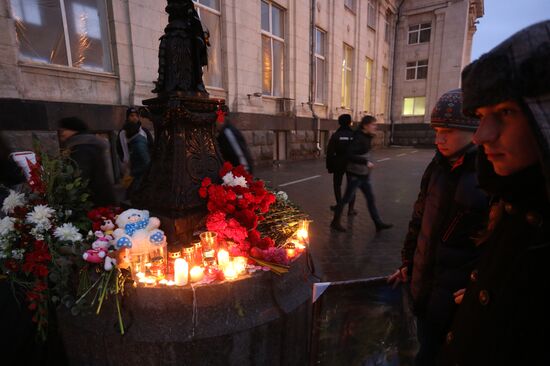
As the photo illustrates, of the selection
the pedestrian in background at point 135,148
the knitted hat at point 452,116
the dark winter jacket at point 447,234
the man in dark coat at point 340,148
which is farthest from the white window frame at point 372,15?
the dark winter jacket at point 447,234

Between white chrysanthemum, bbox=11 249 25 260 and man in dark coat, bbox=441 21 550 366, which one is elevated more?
man in dark coat, bbox=441 21 550 366

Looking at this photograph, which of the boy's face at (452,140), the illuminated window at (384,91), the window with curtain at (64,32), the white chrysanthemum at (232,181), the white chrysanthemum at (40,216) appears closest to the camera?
the boy's face at (452,140)

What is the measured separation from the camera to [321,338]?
1667 mm

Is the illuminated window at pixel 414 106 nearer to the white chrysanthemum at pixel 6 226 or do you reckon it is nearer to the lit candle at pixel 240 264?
the lit candle at pixel 240 264

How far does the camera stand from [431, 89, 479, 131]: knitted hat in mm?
1590

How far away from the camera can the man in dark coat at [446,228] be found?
1.50m

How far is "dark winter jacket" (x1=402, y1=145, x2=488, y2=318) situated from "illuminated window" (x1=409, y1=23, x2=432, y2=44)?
1104 inches

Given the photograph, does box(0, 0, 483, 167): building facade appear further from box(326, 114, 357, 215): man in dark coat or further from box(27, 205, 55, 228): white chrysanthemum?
box(326, 114, 357, 215): man in dark coat

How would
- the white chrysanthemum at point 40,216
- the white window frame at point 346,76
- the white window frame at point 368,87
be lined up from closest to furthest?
the white chrysanthemum at point 40,216, the white window frame at point 346,76, the white window frame at point 368,87

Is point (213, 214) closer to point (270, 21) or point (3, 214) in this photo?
point (3, 214)

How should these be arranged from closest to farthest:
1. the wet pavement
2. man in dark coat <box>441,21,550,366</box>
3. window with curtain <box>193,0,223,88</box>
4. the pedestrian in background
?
1. man in dark coat <box>441,21,550,366</box>
2. the wet pavement
3. the pedestrian in background
4. window with curtain <box>193,0,223,88</box>

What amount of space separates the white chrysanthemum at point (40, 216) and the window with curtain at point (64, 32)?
5.37 m

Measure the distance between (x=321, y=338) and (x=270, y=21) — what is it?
12.5 metres

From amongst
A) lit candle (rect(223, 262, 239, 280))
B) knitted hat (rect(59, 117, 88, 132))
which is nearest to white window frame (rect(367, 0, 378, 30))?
knitted hat (rect(59, 117, 88, 132))
